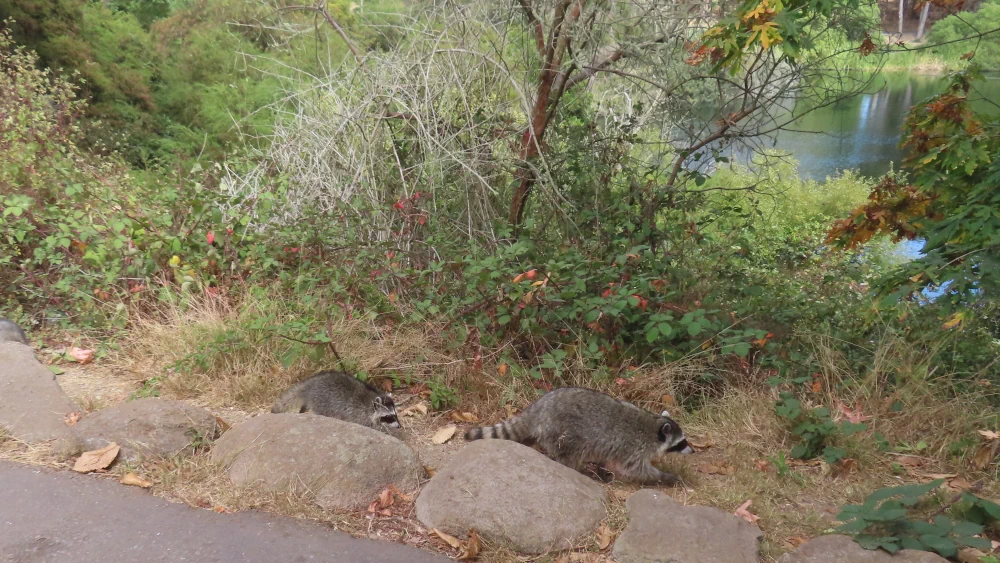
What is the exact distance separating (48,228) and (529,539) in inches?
214

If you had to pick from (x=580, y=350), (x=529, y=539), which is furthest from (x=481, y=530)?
(x=580, y=350)

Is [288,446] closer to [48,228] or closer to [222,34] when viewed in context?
[48,228]

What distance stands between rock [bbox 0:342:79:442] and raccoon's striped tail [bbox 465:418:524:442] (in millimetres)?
2268

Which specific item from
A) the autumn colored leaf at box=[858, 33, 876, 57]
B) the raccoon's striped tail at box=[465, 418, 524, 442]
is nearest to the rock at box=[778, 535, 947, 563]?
the raccoon's striped tail at box=[465, 418, 524, 442]

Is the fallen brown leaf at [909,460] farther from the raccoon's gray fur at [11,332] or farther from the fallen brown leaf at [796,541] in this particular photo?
the raccoon's gray fur at [11,332]

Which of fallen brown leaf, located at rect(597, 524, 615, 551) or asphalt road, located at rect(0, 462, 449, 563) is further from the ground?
asphalt road, located at rect(0, 462, 449, 563)

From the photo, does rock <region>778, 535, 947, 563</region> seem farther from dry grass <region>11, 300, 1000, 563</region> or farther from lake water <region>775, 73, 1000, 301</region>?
lake water <region>775, 73, 1000, 301</region>

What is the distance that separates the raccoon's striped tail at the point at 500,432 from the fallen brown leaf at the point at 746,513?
1.29 metres

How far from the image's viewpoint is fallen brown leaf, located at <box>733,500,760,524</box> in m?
3.55

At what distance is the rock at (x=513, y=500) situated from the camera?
3.32 m

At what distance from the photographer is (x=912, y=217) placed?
554 cm

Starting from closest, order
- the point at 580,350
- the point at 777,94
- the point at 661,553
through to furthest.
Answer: the point at 661,553 < the point at 580,350 < the point at 777,94

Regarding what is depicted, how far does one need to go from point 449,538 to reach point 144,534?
138 cm

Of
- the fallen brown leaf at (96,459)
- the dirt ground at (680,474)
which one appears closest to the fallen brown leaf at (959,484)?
the dirt ground at (680,474)
